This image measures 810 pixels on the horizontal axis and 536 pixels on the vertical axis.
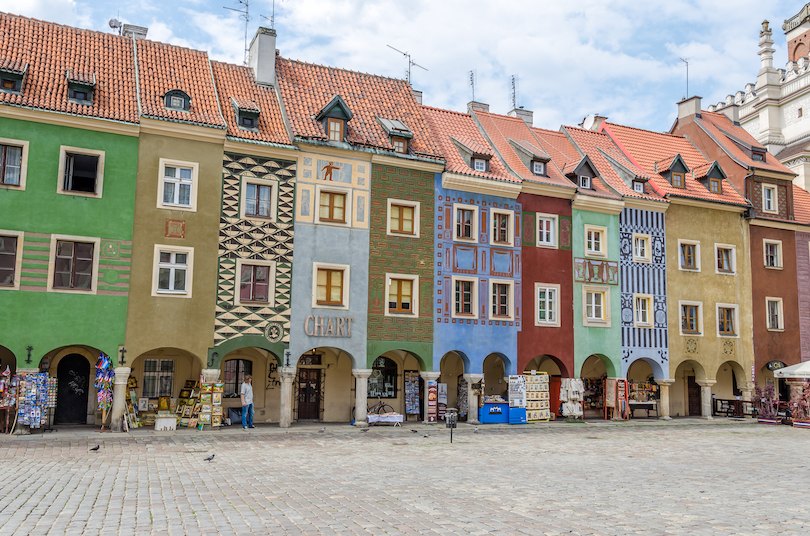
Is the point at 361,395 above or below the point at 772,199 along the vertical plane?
below

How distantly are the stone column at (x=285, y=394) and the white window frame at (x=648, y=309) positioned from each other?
53.7ft

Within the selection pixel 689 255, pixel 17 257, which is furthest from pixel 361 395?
pixel 689 255

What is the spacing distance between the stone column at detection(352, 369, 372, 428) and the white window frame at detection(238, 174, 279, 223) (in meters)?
6.66

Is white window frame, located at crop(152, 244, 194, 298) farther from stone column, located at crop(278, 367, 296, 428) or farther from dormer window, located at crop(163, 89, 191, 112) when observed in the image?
dormer window, located at crop(163, 89, 191, 112)

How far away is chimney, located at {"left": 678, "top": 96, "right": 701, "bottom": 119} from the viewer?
132 ft

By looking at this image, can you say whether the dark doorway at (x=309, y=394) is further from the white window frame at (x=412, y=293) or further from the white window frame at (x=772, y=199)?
the white window frame at (x=772, y=199)

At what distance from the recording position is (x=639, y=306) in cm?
3291

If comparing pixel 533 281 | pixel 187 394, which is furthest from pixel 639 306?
pixel 187 394

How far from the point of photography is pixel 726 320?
1368 inches

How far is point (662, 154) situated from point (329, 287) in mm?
21100

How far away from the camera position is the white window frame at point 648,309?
32575mm

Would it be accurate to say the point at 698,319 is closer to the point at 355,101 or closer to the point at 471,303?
the point at 471,303

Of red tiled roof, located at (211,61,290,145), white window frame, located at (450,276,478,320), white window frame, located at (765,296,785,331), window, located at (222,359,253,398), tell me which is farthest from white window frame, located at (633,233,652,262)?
window, located at (222,359,253,398)

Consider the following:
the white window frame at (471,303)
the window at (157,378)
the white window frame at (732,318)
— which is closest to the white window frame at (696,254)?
the white window frame at (732,318)
